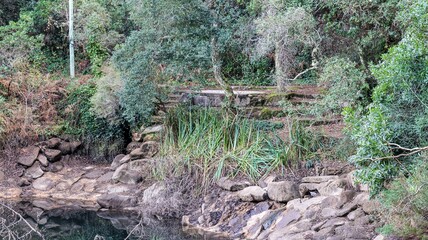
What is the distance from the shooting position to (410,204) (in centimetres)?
534

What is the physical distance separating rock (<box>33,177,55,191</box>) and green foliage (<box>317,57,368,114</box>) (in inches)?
244

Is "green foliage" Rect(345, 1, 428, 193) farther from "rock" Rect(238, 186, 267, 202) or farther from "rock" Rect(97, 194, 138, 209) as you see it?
"rock" Rect(97, 194, 138, 209)

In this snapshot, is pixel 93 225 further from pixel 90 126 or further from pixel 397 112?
pixel 397 112

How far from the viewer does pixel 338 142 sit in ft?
29.7

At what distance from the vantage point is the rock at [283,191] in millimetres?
8375

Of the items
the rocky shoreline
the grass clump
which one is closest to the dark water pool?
the rocky shoreline

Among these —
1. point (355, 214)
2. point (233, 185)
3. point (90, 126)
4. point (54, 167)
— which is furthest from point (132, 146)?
point (355, 214)

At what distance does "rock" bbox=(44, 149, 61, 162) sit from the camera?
39.7ft

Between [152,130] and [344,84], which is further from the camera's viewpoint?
[152,130]

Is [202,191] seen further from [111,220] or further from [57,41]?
[57,41]

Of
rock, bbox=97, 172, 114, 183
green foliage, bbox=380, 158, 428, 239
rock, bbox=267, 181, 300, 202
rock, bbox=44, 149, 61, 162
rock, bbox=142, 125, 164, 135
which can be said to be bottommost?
rock, bbox=97, 172, 114, 183

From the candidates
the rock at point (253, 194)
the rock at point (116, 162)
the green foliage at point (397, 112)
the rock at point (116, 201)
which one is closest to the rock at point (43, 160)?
the rock at point (116, 162)

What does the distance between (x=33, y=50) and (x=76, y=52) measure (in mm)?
2639

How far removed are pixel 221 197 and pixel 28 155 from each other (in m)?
4.95
